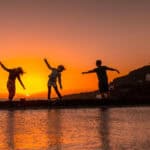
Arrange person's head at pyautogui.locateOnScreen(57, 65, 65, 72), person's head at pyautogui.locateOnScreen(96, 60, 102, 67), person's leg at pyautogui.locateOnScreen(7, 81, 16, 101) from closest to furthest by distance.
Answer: person's leg at pyautogui.locateOnScreen(7, 81, 16, 101), person's head at pyautogui.locateOnScreen(96, 60, 102, 67), person's head at pyautogui.locateOnScreen(57, 65, 65, 72)

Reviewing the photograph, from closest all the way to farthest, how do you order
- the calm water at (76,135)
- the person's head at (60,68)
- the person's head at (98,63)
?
the calm water at (76,135), the person's head at (98,63), the person's head at (60,68)

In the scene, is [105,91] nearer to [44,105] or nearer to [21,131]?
[44,105]

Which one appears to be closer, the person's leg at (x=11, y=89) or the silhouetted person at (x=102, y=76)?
the person's leg at (x=11, y=89)

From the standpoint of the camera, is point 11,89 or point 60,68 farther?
point 60,68

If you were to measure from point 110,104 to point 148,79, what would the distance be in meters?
20.7

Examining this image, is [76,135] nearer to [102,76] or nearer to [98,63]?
[98,63]

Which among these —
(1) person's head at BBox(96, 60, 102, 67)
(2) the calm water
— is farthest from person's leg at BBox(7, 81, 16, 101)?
(2) the calm water

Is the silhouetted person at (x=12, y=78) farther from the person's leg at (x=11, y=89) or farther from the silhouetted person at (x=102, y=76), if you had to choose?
the silhouetted person at (x=102, y=76)

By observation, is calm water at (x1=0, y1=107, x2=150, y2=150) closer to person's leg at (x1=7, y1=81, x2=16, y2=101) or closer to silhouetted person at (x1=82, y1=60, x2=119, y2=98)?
silhouetted person at (x1=82, y1=60, x2=119, y2=98)

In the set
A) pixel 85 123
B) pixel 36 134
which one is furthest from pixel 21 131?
pixel 85 123

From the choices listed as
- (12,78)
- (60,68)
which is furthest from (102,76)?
(12,78)

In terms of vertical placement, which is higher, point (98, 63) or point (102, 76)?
point (98, 63)

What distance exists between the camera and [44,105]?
2930 cm

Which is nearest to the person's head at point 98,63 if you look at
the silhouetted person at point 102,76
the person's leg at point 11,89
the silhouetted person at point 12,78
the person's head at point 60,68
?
the silhouetted person at point 102,76
